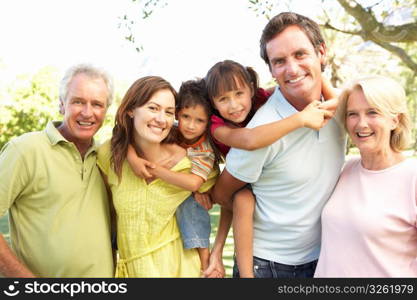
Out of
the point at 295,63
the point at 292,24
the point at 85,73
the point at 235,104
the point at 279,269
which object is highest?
the point at 292,24

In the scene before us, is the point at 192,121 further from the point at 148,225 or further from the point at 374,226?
the point at 374,226

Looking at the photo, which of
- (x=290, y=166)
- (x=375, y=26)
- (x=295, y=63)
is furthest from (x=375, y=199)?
(x=375, y=26)

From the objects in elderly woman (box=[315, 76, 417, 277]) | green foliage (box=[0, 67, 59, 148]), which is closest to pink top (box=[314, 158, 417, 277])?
elderly woman (box=[315, 76, 417, 277])

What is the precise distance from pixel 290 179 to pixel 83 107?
4.46 feet

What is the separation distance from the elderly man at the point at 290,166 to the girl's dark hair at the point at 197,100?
28 cm

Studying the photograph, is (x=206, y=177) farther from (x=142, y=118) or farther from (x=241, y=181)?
(x=142, y=118)

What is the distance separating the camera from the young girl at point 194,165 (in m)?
3.22

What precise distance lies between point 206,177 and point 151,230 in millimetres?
479

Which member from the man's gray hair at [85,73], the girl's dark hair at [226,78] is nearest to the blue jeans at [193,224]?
the girl's dark hair at [226,78]

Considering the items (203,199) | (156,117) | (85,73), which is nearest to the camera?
(156,117)

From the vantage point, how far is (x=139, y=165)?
3.19 m

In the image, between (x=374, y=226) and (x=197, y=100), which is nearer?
(x=374, y=226)

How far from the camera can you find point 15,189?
3037 mm

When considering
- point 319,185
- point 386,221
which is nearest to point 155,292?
point 319,185
